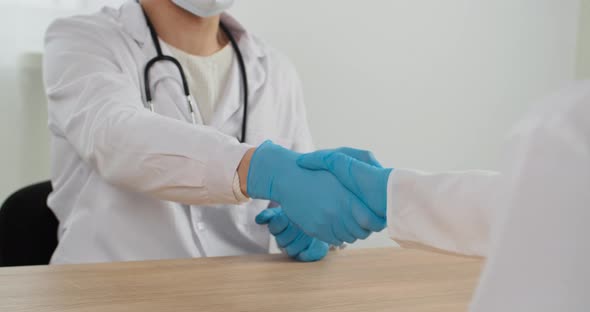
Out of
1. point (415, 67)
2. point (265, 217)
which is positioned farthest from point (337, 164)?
point (415, 67)

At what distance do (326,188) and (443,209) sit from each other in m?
0.32

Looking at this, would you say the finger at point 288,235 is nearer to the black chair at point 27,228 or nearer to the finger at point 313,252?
the finger at point 313,252

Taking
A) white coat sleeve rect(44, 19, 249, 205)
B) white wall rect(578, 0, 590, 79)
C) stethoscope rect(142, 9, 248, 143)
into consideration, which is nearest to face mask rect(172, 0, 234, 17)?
stethoscope rect(142, 9, 248, 143)

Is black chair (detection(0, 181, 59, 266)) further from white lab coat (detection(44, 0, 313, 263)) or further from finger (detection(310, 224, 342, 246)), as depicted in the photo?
finger (detection(310, 224, 342, 246))

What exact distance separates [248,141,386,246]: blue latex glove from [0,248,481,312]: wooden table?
7cm

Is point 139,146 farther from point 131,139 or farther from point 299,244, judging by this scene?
point 299,244

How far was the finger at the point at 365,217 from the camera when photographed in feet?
2.81

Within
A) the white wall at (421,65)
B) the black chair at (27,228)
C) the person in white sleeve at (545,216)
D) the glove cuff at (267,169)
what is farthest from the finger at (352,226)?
the white wall at (421,65)

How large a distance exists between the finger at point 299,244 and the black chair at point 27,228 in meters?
0.49

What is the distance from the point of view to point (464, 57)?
2.98 metres

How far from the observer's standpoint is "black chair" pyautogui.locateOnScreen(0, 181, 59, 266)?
1.22 m

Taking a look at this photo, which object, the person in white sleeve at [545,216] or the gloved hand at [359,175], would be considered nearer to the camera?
the person in white sleeve at [545,216]

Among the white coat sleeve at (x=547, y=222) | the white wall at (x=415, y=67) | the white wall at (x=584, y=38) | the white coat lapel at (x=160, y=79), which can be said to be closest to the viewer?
the white coat sleeve at (x=547, y=222)

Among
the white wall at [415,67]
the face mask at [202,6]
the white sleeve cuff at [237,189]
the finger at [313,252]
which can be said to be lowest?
the white wall at [415,67]
